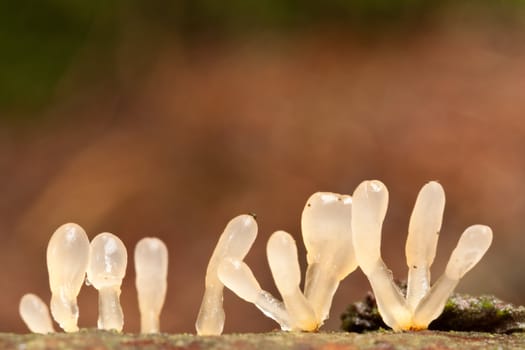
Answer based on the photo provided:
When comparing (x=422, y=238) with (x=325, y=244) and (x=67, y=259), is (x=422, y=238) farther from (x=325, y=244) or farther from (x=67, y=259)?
(x=67, y=259)

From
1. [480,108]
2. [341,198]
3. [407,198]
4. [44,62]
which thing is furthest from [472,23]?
[341,198]

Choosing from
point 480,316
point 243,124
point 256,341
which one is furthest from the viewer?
point 243,124

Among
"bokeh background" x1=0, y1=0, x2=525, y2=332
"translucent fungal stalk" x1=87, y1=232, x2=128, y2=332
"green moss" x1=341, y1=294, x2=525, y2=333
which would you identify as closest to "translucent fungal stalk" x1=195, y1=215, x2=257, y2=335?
"translucent fungal stalk" x1=87, y1=232, x2=128, y2=332

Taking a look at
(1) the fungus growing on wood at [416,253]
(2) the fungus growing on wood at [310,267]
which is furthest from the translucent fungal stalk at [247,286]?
(1) the fungus growing on wood at [416,253]

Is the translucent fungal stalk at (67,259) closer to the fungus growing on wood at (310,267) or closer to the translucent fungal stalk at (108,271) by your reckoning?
the translucent fungal stalk at (108,271)

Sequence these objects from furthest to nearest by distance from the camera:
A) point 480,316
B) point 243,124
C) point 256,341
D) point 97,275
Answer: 1. point 243,124
2. point 480,316
3. point 97,275
4. point 256,341

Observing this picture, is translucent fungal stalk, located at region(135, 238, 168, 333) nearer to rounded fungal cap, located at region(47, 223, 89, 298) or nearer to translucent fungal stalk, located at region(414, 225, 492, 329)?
rounded fungal cap, located at region(47, 223, 89, 298)

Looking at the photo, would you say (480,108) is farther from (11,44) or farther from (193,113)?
(11,44)

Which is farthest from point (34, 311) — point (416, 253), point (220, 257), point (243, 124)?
point (243, 124)
